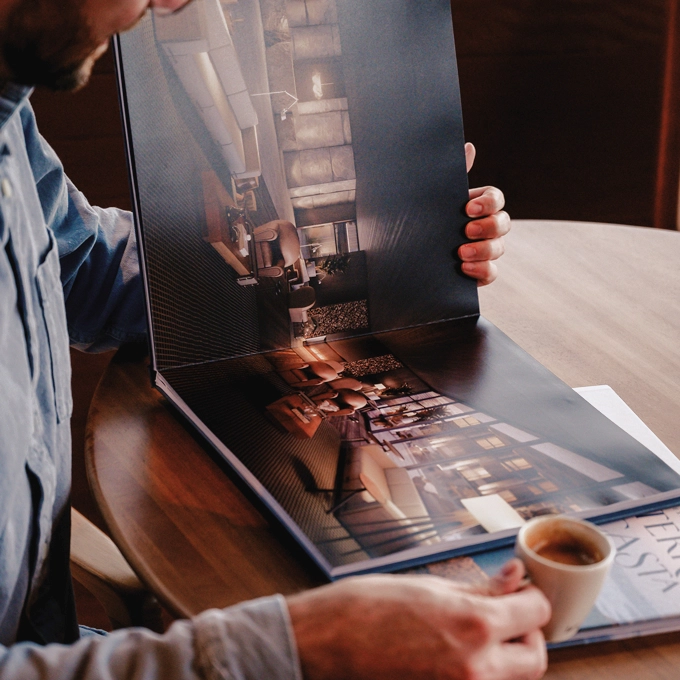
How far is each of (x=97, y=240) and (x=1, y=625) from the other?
0.47m

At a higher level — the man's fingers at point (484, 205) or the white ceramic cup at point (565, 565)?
the man's fingers at point (484, 205)

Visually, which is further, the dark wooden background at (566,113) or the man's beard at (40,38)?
the dark wooden background at (566,113)

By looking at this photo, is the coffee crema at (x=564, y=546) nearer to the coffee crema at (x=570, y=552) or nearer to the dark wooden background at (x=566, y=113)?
the coffee crema at (x=570, y=552)

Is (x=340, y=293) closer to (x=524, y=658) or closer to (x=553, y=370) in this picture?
(x=553, y=370)

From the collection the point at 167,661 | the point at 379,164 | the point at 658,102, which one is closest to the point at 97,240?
the point at 379,164

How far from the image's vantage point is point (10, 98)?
60cm

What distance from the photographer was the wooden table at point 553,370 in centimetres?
52

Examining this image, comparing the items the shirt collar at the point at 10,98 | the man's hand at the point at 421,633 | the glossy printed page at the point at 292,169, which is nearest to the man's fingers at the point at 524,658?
the man's hand at the point at 421,633

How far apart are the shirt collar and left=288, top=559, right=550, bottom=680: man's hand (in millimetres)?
479

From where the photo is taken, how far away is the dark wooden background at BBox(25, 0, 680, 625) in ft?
7.77

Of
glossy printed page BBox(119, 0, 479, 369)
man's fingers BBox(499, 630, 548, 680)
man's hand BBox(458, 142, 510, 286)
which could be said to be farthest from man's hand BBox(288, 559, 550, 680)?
man's hand BBox(458, 142, 510, 286)

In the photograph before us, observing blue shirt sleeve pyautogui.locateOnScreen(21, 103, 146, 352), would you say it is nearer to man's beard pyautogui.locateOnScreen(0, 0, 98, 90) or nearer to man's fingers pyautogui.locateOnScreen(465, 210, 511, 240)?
man's beard pyautogui.locateOnScreen(0, 0, 98, 90)

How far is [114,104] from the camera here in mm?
2156

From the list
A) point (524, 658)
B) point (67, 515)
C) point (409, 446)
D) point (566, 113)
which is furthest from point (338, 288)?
point (566, 113)
